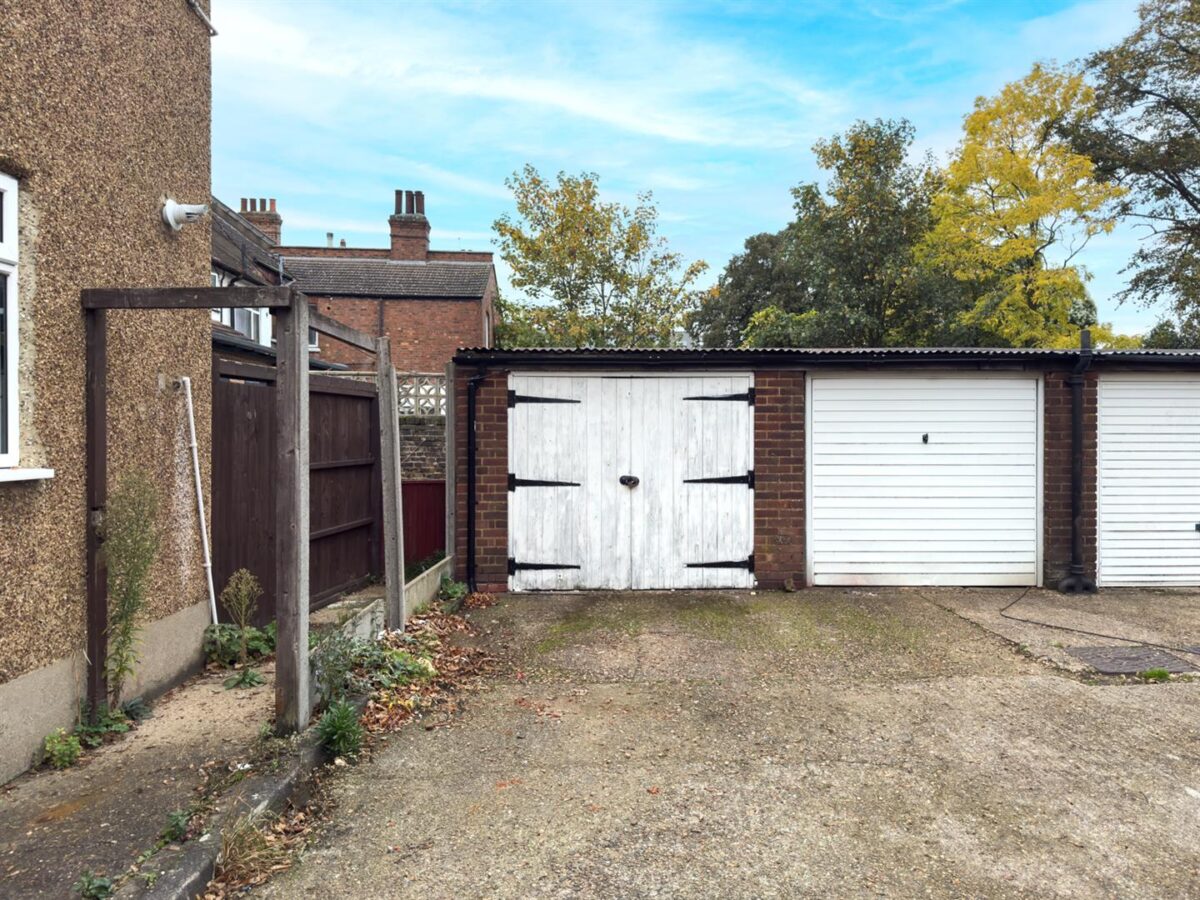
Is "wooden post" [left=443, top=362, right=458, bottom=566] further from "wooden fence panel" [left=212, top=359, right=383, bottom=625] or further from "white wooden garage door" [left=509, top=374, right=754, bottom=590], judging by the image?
"wooden fence panel" [left=212, top=359, right=383, bottom=625]

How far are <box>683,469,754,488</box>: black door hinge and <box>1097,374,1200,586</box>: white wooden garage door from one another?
356 cm

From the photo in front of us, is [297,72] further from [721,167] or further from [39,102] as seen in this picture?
[721,167]

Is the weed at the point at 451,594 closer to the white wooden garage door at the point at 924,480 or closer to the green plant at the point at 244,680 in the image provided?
the green plant at the point at 244,680

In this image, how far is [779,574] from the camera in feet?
24.3

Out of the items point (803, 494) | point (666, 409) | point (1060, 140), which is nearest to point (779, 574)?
point (803, 494)

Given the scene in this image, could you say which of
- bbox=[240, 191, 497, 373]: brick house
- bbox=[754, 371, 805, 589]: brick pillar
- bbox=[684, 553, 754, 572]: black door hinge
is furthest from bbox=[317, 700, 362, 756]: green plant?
bbox=[240, 191, 497, 373]: brick house

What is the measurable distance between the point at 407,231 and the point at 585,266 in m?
10.9

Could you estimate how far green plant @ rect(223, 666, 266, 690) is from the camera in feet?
14.8

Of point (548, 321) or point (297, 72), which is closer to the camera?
point (297, 72)

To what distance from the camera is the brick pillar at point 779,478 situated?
7422mm

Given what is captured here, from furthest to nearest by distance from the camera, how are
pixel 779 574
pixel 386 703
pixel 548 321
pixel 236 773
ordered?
1. pixel 548 321
2. pixel 779 574
3. pixel 386 703
4. pixel 236 773

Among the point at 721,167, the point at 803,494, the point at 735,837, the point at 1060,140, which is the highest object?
the point at 1060,140

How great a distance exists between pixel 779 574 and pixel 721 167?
1230 cm

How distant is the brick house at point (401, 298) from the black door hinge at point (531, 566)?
61.7 ft
